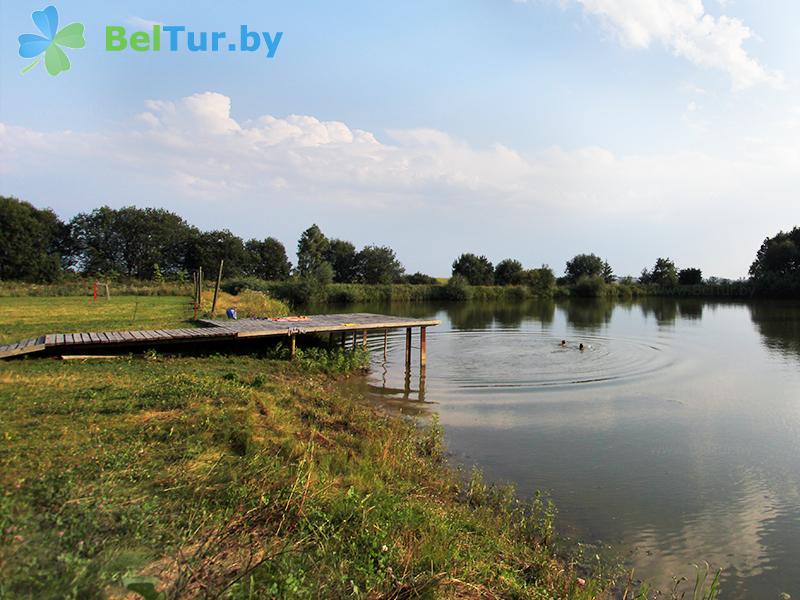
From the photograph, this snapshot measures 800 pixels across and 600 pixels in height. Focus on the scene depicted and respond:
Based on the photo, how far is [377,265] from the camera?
74.4 m

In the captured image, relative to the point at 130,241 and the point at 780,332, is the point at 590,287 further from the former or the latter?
the point at 130,241

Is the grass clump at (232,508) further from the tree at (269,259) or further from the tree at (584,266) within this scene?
the tree at (584,266)

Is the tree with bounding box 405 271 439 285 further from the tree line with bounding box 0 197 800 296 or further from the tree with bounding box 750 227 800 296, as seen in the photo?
the tree with bounding box 750 227 800 296

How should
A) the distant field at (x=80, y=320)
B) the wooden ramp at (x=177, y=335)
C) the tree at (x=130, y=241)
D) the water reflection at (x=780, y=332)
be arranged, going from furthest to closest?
the tree at (x=130, y=241), the water reflection at (x=780, y=332), the distant field at (x=80, y=320), the wooden ramp at (x=177, y=335)

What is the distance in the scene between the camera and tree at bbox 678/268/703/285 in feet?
260

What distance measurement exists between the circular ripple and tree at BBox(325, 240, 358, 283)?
49.9m

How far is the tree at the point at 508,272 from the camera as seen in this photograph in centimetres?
7744

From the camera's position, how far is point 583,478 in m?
8.20

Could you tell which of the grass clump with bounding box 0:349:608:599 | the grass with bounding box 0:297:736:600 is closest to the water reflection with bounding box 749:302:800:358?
the grass with bounding box 0:297:736:600

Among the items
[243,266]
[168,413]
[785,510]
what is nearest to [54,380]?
[168,413]

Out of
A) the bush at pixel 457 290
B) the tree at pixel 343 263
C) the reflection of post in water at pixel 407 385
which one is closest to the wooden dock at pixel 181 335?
the reflection of post in water at pixel 407 385

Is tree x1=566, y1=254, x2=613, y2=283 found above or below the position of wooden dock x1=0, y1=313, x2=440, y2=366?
above

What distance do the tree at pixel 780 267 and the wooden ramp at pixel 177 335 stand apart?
68775 mm

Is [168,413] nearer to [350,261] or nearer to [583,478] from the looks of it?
[583,478]
